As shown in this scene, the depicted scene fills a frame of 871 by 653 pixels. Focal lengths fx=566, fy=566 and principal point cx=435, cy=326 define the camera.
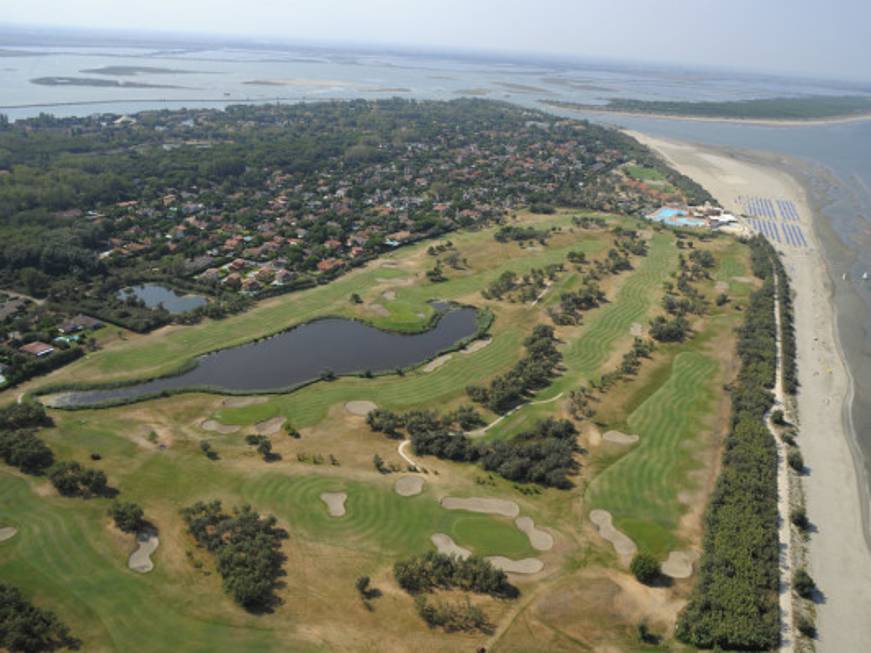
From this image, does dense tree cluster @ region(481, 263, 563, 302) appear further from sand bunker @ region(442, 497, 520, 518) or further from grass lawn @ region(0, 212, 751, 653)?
sand bunker @ region(442, 497, 520, 518)

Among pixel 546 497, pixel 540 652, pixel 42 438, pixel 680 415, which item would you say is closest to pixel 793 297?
pixel 680 415

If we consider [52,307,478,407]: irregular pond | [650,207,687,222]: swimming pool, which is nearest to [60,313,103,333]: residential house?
[52,307,478,407]: irregular pond

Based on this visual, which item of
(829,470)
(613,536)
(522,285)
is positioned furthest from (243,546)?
(522,285)

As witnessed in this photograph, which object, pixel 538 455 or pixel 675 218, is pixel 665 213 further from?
pixel 538 455

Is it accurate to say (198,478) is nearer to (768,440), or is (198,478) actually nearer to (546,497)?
(546,497)

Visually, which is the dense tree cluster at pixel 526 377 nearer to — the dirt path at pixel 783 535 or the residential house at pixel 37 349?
the dirt path at pixel 783 535
